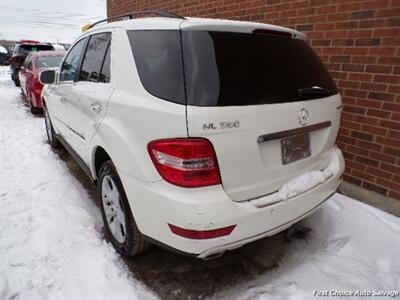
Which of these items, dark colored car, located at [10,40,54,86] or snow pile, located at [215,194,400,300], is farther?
dark colored car, located at [10,40,54,86]

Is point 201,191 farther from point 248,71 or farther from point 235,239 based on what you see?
point 248,71

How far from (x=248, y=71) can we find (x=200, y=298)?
153 centimetres

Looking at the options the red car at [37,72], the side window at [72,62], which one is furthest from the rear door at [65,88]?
the red car at [37,72]

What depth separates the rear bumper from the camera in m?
1.83

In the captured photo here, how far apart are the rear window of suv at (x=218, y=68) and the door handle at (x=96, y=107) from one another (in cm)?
59

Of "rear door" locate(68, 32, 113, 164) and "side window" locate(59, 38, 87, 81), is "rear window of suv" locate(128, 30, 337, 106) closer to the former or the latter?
"rear door" locate(68, 32, 113, 164)

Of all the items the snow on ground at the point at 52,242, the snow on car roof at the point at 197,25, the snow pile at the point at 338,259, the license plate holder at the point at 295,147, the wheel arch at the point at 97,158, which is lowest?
the snow on ground at the point at 52,242

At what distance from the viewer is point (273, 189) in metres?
2.09

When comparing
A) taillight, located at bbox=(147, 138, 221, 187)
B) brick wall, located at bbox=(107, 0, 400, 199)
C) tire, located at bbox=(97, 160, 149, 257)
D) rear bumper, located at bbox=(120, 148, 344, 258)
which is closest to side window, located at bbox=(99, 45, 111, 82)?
tire, located at bbox=(97, 160, 149, 257)

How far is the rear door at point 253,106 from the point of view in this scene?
1817 millimetres

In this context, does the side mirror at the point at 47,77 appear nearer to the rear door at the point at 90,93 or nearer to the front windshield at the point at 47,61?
the rear door at the point at 90,93

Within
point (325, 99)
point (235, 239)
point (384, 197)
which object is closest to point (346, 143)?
point (384, 197)

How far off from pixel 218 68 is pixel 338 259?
5.68 feet

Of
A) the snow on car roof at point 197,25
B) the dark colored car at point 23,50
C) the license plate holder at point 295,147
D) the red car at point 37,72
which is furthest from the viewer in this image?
the dark colored car at point 23,50
